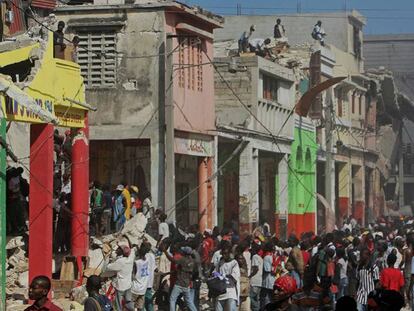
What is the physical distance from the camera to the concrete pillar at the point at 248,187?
40.4 metres

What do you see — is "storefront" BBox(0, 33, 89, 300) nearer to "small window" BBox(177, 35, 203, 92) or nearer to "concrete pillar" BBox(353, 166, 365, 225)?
"small window" BBox(177, 35, 203, 92)

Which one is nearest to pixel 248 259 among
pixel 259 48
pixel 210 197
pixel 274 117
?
pixel 210 197

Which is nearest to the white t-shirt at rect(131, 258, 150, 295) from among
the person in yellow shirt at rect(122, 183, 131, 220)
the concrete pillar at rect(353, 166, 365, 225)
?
the person in yellow shirt at rect(122, 183, 131, 220)

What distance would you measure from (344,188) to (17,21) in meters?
27.9

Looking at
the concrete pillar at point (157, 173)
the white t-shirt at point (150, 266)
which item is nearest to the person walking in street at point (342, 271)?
the white t-shirt at point (150, 266)

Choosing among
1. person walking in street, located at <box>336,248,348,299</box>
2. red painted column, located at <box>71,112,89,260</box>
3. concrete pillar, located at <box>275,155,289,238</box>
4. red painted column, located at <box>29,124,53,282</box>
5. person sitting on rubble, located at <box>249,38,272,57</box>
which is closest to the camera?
red painted column, located at <box>29,124,53,282</box>

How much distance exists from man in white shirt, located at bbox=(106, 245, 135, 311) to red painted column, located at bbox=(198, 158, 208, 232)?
563 inches

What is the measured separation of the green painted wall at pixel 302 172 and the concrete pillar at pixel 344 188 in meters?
5.42

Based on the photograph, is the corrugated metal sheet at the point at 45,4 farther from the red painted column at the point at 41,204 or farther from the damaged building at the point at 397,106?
the damaged building at the point at 397,106

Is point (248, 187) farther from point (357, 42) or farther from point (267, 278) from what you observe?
point (357, 42)

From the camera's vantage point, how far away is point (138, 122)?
33531 millimetres

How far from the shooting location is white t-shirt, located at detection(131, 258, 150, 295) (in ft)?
71.9

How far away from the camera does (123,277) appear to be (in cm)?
2153

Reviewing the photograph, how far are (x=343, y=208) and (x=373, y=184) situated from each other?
21.5ft
